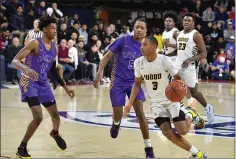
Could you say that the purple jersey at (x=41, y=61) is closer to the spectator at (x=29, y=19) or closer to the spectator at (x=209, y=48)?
the spectator at (x=29, y=19)

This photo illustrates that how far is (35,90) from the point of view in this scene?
7.01 metres

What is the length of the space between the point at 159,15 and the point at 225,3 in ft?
11.0

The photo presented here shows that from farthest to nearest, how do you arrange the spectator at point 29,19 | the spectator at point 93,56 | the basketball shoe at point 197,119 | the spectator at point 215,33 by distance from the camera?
the spectator at point 215,33, the spectator at point 29,19, the spectator at point 93,56, the basketball shoe at point 197,119

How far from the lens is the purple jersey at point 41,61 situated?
23.0 feet

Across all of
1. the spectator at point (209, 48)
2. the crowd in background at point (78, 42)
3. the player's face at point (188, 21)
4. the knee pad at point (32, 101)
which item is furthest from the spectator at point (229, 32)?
the knee pad at point (32, 101)

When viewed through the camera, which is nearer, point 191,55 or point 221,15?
point 191,55

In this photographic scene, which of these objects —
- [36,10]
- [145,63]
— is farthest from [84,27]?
[145,63]

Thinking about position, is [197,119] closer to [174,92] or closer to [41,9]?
[174,92]

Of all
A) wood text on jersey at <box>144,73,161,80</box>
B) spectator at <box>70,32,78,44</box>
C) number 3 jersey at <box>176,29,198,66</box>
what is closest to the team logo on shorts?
number 3 jersey at <box>176,29,198,66</box>

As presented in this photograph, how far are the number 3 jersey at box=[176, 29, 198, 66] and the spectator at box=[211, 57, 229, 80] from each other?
36.5 ft

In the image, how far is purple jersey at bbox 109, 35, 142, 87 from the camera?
7363 millimetres

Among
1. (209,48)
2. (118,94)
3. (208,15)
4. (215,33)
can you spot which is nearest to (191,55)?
(118,94)

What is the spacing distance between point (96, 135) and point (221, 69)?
13.2m

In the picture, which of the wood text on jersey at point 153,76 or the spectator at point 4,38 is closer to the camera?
the wood text on jersey at point 153,76
